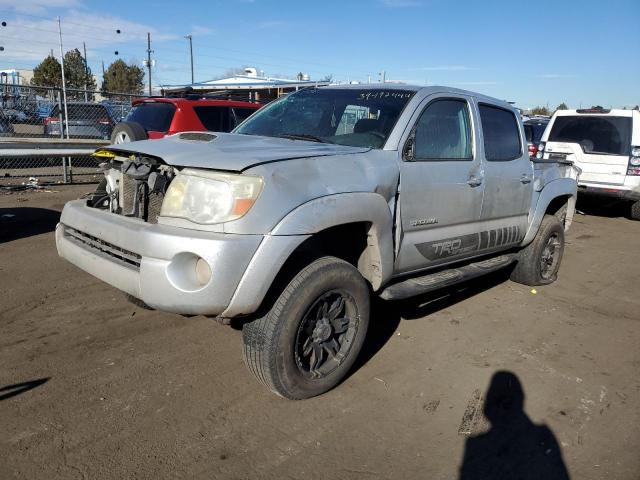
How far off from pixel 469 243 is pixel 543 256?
184 centimetres

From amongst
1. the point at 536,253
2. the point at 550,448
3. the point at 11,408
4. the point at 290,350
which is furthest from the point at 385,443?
the point at 536,253

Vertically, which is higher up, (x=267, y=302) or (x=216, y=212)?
(x=216, y=212)

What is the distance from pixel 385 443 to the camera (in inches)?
Result: 115

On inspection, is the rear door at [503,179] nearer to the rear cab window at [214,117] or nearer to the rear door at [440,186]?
the rear door at [440,186]

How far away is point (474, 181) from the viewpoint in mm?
4348

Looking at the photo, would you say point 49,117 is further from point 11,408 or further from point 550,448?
point 550,448

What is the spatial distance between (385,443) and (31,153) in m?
7.79

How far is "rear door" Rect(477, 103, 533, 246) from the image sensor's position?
4641 millimetres

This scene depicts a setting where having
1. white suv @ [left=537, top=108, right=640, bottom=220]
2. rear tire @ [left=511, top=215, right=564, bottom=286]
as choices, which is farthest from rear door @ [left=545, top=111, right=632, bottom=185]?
rear tire @ [left=511, top=215, right=564, bottom=286]

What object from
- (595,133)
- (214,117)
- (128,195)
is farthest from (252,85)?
(128,195)

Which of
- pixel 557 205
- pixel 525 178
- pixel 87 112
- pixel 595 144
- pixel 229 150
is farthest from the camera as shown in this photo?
pixel 87 112

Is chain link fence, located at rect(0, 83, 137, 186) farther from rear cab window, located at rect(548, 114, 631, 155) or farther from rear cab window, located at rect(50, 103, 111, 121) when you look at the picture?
rear cab window, located at rect(548, 114, 631, 155)

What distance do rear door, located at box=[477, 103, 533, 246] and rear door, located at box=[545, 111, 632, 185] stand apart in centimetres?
590

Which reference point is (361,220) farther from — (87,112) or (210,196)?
(87,112)
